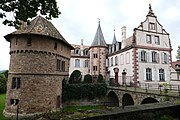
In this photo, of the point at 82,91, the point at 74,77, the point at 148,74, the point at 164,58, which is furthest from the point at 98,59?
the point at 164,58

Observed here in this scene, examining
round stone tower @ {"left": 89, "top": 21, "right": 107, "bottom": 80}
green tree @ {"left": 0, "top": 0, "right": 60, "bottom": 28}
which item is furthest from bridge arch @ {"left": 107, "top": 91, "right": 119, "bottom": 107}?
green tree @ {"left": 0, "top": 0, "right": 60, "bottom": 28}

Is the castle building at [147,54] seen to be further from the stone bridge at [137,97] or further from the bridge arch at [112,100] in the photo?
the stone bridge at [137,97]

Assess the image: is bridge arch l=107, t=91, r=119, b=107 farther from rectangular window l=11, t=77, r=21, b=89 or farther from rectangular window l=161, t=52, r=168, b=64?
rectangular window l=11, t=77, r=21, b=89

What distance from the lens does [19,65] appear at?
693 inches

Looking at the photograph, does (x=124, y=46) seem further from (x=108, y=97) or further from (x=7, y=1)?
(x=7, y=1)

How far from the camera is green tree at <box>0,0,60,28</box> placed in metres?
7.43

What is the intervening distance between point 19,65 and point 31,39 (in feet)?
10.1

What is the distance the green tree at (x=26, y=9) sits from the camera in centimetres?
743

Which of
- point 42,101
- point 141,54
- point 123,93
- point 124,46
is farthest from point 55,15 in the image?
point 124,46

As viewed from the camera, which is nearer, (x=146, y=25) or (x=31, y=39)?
(x=31, y=39)

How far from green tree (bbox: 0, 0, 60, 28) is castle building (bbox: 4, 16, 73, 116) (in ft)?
31.3

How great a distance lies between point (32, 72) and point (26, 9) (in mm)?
10778

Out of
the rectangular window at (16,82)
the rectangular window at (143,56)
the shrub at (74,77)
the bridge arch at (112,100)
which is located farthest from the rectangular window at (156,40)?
the rectangular window at (16,82)

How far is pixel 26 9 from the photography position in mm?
7660
